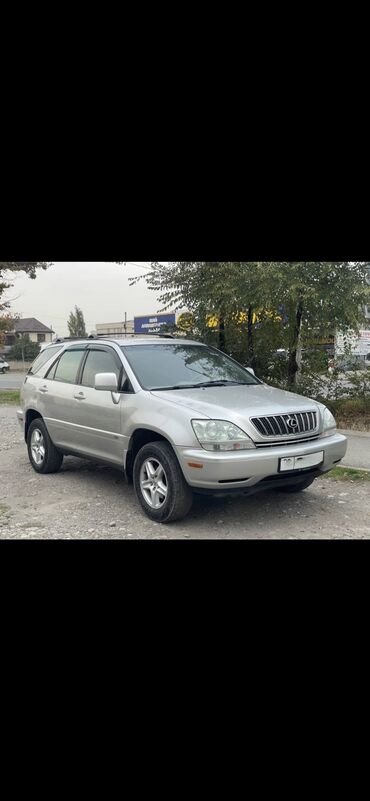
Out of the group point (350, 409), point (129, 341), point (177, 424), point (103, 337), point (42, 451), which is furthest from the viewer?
point (350, 409)

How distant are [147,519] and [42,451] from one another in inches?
99.3

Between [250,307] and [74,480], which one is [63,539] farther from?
[250,307]

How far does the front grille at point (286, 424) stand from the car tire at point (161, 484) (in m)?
0.79

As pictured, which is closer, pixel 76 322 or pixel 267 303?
pixel 267 303

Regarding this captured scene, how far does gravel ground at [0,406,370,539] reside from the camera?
16.8ft

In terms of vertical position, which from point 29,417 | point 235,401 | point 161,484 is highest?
point 235,401

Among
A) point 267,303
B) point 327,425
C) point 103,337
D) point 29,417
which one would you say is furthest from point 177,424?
point 267,303

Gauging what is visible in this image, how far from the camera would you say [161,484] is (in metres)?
5.28

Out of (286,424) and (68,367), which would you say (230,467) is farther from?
(68,367)

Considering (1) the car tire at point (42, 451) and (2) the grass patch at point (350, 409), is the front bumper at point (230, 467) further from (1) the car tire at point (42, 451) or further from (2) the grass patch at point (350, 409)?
(2) the grass patch at point (350, 409)

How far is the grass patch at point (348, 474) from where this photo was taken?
723cm

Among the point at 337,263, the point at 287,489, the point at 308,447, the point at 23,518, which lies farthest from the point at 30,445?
the point at 337,263

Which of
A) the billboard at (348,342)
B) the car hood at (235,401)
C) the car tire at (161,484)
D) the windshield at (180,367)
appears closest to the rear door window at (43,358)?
the windshield at (180,367)

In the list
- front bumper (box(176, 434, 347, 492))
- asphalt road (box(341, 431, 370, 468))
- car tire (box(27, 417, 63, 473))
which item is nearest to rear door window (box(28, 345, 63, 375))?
car tire (box(27, 417, 63, 473))
